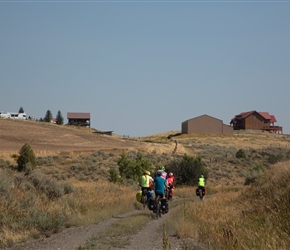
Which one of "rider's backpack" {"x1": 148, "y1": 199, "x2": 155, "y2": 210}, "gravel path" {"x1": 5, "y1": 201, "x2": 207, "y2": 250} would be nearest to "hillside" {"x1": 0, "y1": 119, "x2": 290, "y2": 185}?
"rider's backpack" {"x1": 148, "y1": 199, "x2": 155, "y2": 210}

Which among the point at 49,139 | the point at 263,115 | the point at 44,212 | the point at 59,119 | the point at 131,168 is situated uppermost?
the point at 263,115

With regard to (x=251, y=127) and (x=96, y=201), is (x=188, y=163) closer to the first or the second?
(x=96, y=201)

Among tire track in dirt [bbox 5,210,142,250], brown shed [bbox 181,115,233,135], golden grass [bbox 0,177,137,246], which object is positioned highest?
brown shed [bbox 181,115,233,135]

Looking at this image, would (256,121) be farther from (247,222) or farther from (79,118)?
(247,222)

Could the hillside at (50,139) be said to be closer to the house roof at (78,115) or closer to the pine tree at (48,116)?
the house roof at (78,115)

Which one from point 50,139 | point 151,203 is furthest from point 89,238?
point 50,139

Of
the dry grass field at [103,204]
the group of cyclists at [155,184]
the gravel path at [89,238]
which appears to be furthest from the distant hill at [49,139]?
the gravel path at [89,238]

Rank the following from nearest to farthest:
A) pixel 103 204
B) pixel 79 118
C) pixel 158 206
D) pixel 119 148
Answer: pixel 158 206 → pixel 103 204 → pixel 119 148 → pixel 79 118

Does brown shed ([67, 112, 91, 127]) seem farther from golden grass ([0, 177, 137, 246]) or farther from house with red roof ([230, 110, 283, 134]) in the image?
golden grass ([0, 177, 137, 246])

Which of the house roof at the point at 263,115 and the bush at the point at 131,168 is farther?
the house roof at the point at 263,115

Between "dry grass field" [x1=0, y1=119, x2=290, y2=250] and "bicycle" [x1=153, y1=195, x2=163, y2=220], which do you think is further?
"bicycle" [x1=153, y1=195, x2=163, y2=220]

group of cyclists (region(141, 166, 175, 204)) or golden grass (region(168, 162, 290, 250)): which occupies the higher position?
group of cyclists (region(141, 166, 175, 204))

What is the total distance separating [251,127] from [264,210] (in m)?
119

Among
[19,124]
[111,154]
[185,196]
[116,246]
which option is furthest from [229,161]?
[116,246]
